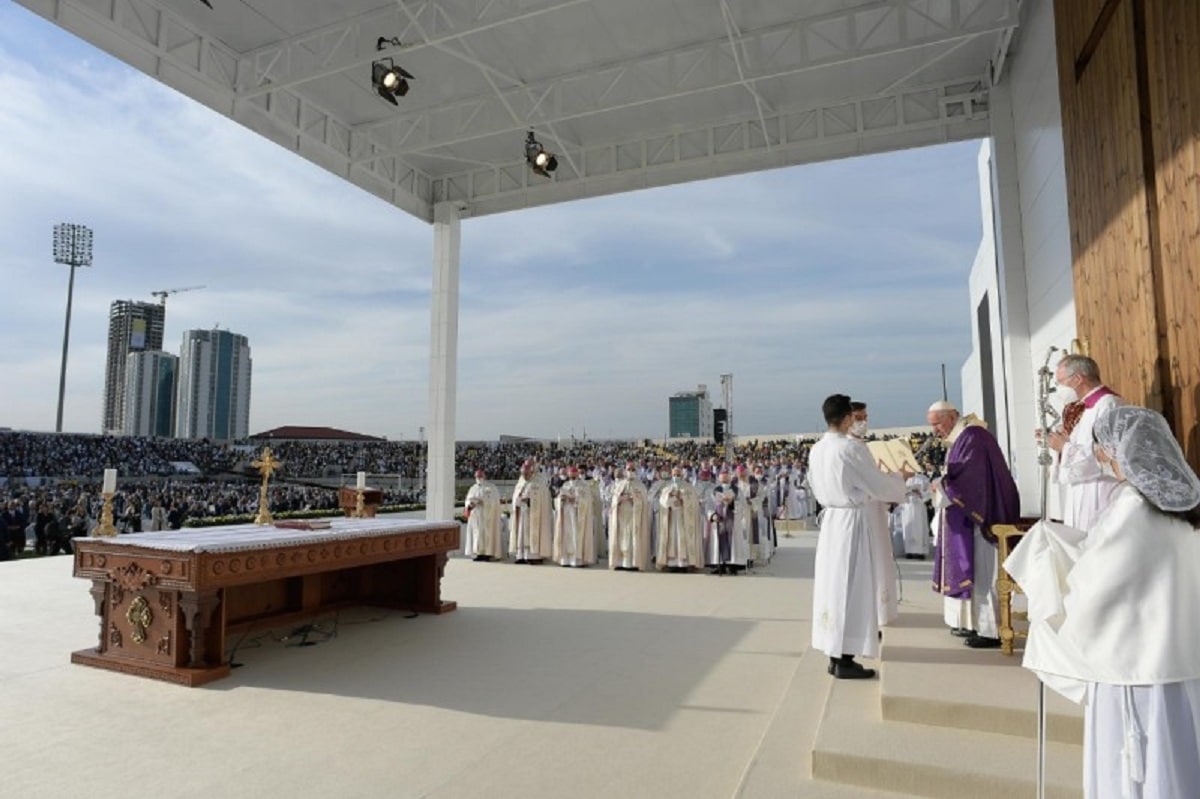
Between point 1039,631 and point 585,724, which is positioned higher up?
point 1039,631

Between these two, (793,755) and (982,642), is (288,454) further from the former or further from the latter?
(793,755)

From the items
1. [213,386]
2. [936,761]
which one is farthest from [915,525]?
[213,386]

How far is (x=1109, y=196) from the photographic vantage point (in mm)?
4543

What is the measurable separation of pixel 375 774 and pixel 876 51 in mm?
9156

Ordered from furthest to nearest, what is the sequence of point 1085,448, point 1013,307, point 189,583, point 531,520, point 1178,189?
point 531,520 < point 1013,307 < point 189,583 < point 1085,448 < point 1178,189

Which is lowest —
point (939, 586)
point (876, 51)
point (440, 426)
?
point (939, 586)

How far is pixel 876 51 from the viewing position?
28.7 feet

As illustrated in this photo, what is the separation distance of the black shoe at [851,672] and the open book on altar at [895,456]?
158 cm

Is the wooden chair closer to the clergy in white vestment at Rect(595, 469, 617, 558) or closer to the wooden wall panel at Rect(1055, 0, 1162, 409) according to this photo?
the wooden wall panel at Rect(1055, 0, 1162, 409)

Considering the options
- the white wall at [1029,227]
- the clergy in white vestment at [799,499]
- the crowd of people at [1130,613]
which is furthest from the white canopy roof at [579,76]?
the clergy in white vestment at [799,499]

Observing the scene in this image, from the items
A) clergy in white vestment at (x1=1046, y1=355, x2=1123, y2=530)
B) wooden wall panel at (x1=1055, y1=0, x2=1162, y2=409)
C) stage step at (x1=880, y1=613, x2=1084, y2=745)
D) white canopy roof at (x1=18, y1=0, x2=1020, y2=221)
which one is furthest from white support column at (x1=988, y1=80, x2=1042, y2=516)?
clergy in white vestment at (x1=1046, y1=355, x2=1123, y2=530)

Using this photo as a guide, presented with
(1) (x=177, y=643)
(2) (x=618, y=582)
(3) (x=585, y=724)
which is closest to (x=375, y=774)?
(3) (x=585, y=724)

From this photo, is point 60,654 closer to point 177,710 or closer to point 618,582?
point 177,710

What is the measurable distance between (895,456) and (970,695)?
2.29 metres
